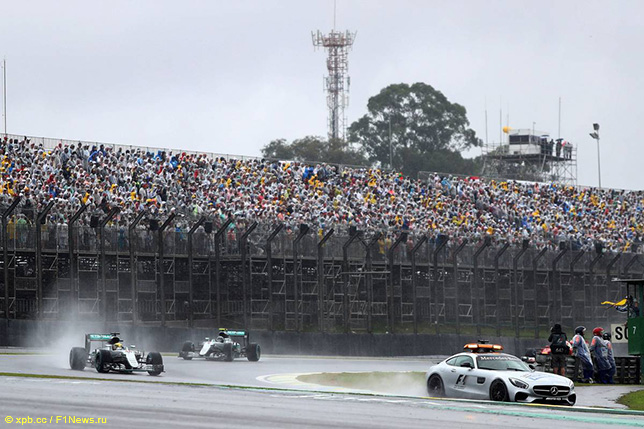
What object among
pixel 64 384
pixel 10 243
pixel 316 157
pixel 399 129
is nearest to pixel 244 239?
pixel 10 243

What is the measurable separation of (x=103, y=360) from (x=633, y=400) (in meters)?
11.6

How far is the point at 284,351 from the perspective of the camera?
40.3 metres

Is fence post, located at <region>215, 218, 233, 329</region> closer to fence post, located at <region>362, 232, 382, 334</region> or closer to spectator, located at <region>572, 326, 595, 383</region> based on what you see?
fence post, located at <region>362, 232, 382, 334</region>

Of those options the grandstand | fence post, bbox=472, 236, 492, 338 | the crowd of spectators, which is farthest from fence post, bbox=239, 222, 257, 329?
fence post, bbox=472, 236, 492, 338

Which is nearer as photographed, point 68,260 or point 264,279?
point 68,260

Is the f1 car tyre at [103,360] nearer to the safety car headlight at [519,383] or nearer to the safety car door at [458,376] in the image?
the safety car door at [458,376]

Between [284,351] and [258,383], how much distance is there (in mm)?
13320

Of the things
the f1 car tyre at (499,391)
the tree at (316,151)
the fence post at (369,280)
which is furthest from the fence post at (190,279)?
the tree at (316,151)

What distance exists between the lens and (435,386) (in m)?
25.2

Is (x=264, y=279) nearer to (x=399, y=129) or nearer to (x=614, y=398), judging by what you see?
(x=614, y=398)

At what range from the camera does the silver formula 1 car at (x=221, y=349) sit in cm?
3456

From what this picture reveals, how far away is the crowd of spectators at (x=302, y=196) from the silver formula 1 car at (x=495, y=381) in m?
16.3

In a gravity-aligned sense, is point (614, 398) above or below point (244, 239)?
below

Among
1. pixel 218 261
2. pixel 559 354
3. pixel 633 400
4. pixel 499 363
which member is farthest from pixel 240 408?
pixel 218 261
